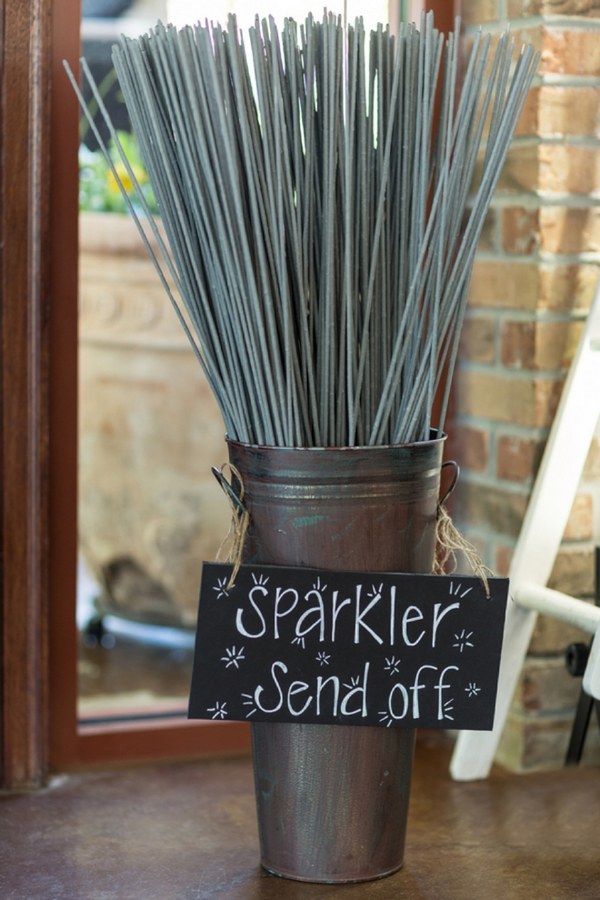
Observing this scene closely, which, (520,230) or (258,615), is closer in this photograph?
(258,615)

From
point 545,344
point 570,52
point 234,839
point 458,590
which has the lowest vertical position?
point 234,839

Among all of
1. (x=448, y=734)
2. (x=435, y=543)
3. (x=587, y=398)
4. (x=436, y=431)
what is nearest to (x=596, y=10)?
(x=587, y=398)

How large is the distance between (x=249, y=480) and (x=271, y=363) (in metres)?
0.13

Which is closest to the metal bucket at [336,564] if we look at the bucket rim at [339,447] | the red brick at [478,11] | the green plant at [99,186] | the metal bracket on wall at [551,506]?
the bucket rim at [339,447]

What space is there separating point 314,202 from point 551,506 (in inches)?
23.8

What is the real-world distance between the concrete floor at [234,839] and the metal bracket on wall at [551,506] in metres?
0.14

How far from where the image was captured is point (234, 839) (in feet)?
4.91

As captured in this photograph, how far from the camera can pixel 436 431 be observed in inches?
53.7

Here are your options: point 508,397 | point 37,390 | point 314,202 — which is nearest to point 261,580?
point 314,202

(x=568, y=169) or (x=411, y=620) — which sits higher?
(x=568, y=169)

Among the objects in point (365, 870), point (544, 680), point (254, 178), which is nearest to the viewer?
point (254, 178)

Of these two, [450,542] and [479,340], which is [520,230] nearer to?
[479,340]

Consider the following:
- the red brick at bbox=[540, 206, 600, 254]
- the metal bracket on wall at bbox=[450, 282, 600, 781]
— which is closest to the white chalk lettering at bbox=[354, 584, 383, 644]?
the metal bracket on wall at bbox=[450, 282, 600, 781]

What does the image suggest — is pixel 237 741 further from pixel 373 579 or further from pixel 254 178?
pixel 254 178
